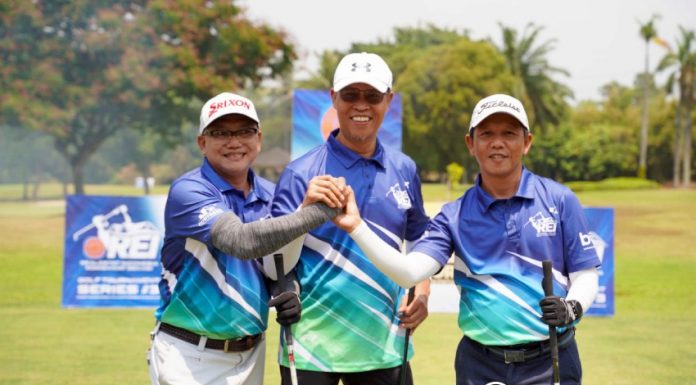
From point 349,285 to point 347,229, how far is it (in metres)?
0.34

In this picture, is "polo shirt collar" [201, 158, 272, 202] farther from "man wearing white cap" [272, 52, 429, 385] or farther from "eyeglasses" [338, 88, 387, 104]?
"eyeglasses" [338, 88, 387, 104]

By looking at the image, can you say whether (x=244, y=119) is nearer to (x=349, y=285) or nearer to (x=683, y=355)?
(x=349, y=285)

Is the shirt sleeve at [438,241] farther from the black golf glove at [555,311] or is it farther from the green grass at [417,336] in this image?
the green grass at [417,336]

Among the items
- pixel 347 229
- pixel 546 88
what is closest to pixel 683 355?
pixel 347 229

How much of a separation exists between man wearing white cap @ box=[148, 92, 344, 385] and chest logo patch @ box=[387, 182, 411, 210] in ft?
1.85

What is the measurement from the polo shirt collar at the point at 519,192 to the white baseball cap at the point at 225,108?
1139 mm

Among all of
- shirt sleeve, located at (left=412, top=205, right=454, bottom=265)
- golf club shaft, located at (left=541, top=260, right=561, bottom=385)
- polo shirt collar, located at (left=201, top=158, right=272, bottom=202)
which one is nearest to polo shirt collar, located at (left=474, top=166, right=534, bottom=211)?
shirt sleeve, located at (left=412, top=205, right=454, bottom=265)

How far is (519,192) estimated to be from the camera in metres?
3.66

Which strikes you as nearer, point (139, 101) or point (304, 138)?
point (304, 138)

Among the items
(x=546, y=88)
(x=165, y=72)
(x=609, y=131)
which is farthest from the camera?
(x=546, y=88)

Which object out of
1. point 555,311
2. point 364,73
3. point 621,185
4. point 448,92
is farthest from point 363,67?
point 448,92

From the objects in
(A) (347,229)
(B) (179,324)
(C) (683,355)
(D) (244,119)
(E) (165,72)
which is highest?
(E) (165,72)

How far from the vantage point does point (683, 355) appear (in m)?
8.76

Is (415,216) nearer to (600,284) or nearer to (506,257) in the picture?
(506,257)
